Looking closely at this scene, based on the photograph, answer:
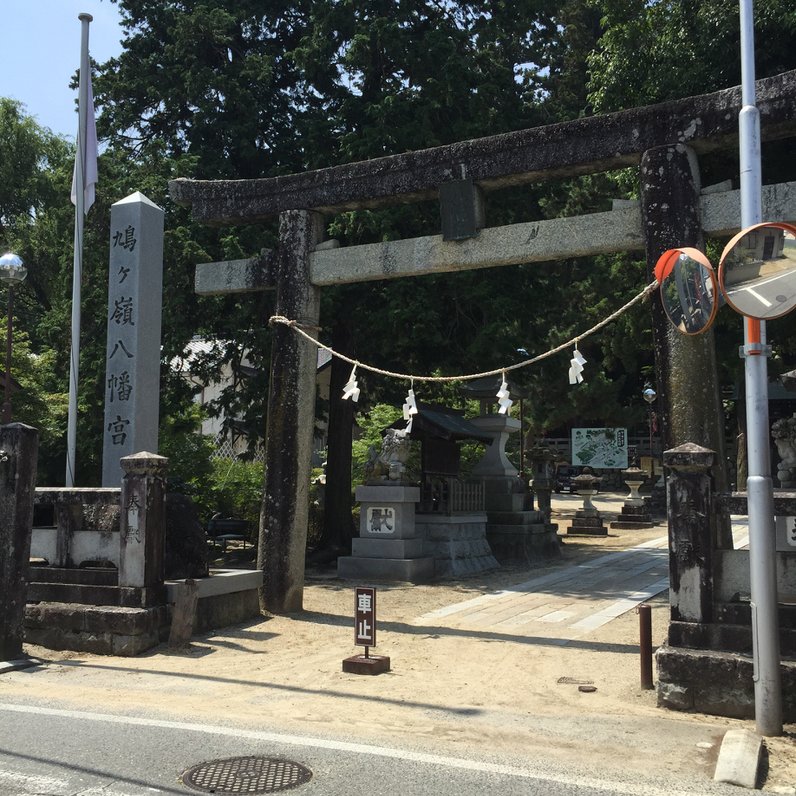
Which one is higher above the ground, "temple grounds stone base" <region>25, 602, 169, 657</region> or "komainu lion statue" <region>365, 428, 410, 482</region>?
"komainu lion statue" <region>365, 428, 410, 482</region>

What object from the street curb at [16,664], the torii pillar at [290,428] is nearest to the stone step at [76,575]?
the street curb at [16,664]

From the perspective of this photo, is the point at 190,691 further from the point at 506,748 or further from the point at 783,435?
the point at 783,435

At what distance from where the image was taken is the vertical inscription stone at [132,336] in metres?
10.7

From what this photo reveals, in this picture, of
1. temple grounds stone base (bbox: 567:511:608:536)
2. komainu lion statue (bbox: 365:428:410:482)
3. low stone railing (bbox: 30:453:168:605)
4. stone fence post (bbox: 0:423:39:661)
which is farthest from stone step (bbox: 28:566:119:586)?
temple grounds stone base (bbox: 567:511:608:536)

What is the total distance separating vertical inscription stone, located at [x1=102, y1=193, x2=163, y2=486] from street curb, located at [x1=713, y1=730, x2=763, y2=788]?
307 inches

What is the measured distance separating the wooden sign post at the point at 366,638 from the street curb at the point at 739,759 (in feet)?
11.1

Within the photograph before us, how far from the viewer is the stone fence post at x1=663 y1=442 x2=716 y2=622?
677 centimetres

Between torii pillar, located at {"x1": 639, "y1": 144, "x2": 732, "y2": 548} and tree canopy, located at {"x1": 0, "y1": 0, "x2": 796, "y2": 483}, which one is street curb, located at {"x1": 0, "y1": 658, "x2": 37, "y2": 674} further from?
tree canopy, located at {"x1": 0, "y1": 0, "x2": 796, "y2": 483}

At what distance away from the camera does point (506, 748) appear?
5656 mm

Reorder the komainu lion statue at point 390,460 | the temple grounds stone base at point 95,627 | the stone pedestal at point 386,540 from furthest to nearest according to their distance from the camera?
the komainu lion statue at point 390,460, the stone pedestal at point 386,540, the temple grounds stone base at point 95,627

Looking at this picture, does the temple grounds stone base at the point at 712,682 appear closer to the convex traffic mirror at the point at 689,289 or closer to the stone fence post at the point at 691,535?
the stone fence post at the point at 691,535

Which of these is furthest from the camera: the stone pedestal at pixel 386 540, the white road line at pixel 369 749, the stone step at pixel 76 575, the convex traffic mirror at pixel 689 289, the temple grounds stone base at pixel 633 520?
the temple grounds stone base at pixel 633 520

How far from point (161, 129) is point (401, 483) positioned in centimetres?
990

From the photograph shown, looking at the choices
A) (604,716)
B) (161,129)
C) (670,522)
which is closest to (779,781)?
(604,716)
